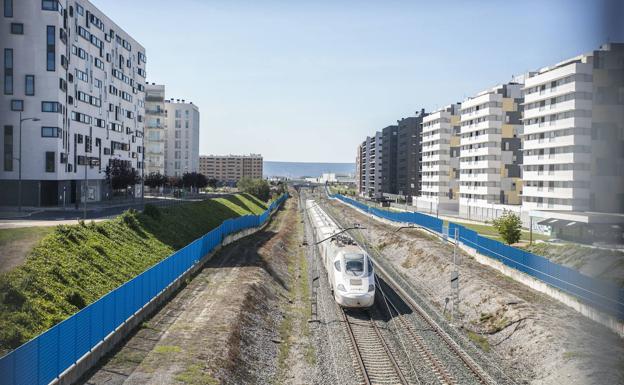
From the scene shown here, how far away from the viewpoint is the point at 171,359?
19.9 metres

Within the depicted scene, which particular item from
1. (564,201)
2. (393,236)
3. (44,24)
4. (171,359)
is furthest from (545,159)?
(44,24)

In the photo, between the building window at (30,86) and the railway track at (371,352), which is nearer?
the railway track at (371,352)

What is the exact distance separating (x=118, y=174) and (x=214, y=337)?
7492cm

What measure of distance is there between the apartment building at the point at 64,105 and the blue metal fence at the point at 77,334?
26.4 m

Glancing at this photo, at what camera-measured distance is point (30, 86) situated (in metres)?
66.4

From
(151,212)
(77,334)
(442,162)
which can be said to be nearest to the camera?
(77,334)

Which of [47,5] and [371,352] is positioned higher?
[47,5]

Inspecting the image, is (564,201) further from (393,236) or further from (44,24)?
(44,24)

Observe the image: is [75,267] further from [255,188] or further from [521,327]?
[255,188]

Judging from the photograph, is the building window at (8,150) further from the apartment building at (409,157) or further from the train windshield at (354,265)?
the apartment building at (409,157)

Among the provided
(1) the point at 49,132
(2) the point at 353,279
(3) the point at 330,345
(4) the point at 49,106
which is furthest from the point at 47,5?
(3) the point at 330,345

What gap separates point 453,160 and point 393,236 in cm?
5727

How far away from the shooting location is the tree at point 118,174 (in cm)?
9100

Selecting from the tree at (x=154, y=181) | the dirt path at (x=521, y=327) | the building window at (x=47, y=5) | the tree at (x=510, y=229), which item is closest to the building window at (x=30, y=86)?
the building window at (x=47, y=5)
